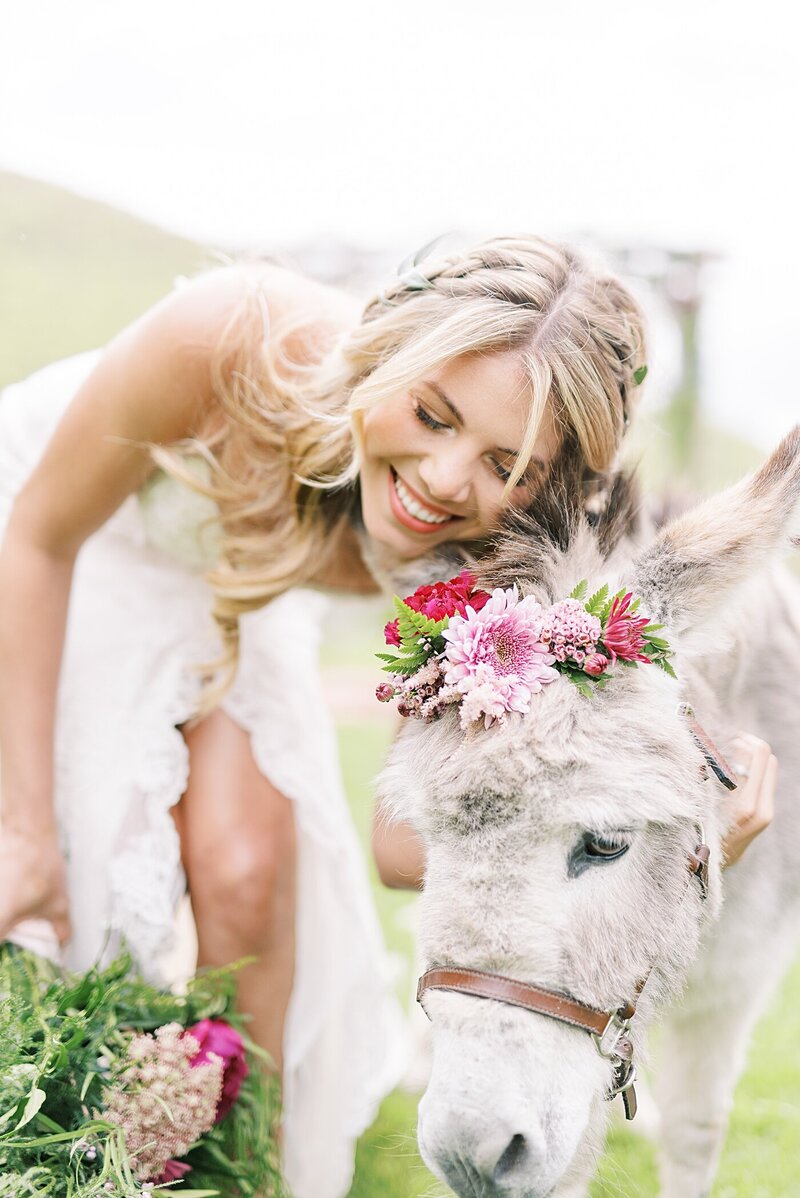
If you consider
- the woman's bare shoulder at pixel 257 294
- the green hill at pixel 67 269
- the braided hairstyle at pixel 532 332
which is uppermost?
the braided hairstyle at pixel 532 332

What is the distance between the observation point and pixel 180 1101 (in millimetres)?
2109

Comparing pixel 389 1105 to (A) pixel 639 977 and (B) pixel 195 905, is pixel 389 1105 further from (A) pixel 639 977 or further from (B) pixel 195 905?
(A) pixel 639 977

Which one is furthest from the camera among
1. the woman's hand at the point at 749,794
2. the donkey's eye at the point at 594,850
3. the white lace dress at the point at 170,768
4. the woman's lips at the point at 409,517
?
the white lace dress at the point at 170,768

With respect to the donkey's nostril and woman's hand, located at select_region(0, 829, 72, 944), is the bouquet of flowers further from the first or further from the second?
the donkey's nostril

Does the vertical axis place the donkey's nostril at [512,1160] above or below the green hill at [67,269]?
above

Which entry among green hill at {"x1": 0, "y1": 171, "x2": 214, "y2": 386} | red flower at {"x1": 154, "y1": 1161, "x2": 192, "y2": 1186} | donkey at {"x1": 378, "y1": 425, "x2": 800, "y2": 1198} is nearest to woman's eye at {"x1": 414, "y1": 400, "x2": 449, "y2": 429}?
donkey at {"x1": 378, "y1": 425, "x2": 800, "y2": 1198}

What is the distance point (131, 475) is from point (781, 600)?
5.90 ft

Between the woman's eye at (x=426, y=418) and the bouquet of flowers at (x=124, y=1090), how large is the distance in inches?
52.3

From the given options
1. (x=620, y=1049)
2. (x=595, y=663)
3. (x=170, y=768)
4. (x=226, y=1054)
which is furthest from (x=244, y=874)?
(x=595, y=663)

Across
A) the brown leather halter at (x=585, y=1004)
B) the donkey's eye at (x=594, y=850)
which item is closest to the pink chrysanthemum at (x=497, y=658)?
the donkey's eye at (x=594, y=850)

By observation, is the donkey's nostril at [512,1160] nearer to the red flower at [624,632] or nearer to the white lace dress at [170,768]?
the red flower at [624,632]

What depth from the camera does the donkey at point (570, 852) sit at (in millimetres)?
1638

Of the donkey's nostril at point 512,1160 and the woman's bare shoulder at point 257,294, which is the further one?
the woman's bare shoulder at point 257,294


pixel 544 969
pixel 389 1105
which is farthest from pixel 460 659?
pixel 389 1105
